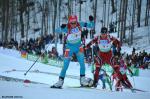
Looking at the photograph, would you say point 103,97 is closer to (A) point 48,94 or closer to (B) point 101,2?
(A) point 48,94

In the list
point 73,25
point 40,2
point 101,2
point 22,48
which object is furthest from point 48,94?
point 40,2

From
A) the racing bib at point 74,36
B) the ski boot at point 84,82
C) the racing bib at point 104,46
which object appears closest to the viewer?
the racing bib at point 74,36

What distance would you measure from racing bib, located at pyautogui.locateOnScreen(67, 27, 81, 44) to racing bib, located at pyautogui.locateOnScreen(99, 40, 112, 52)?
114 cm

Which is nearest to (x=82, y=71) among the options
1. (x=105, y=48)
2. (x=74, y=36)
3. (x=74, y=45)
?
A: (x=74, y=45)

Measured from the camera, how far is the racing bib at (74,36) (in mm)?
11875

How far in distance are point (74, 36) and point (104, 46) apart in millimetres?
1422

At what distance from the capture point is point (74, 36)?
11867 mm

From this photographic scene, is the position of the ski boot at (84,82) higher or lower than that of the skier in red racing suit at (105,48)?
lower

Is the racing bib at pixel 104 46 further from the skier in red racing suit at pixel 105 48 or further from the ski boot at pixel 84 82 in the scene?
the ski boot at pixel 84 82

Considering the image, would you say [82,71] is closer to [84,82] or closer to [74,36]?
[84,82]

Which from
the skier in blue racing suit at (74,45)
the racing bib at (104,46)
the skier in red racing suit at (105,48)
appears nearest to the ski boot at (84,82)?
the skier in blue racing suit at (74,45)

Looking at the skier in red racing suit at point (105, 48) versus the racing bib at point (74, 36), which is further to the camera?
the skier in red racing suit at point (105, 48)

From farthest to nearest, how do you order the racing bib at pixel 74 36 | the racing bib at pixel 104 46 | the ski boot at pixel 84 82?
the racing bib at pixel 104 46, the ski boot at pixel 84 82, the racing bib at pixel 74 36

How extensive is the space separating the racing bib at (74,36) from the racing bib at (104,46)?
1141mm
